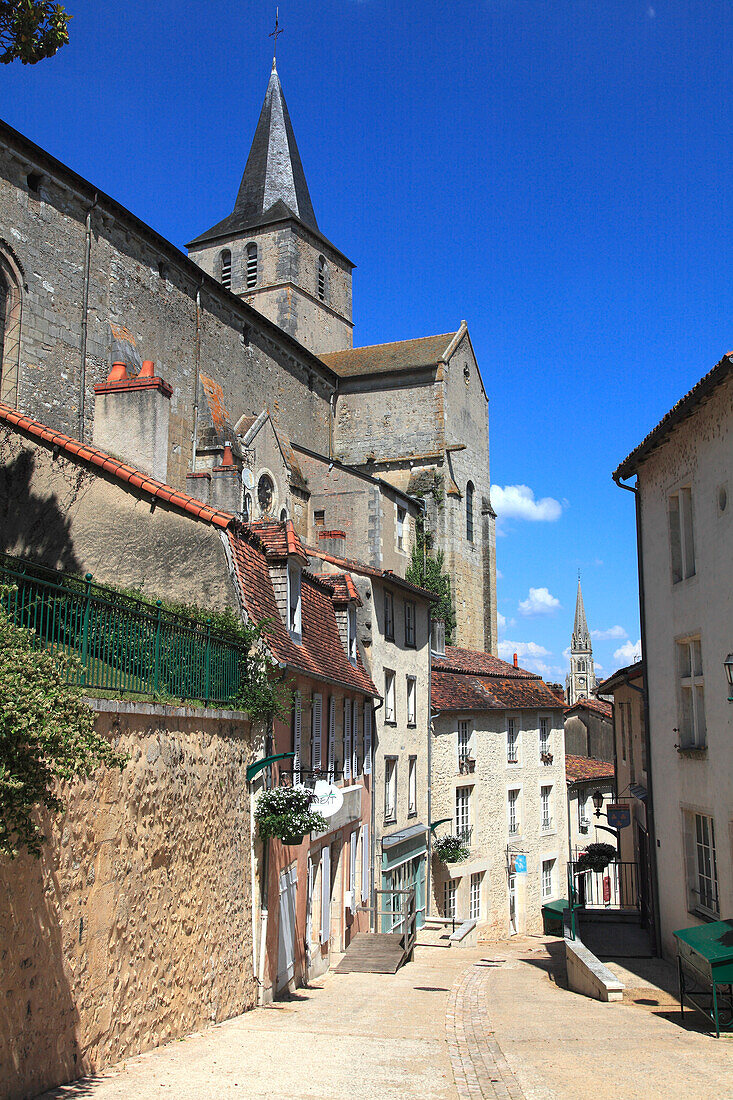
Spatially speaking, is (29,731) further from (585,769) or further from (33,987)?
(585,769)

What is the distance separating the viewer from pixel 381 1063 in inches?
319

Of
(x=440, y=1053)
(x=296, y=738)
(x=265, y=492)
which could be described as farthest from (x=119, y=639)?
(x=265, y=492)

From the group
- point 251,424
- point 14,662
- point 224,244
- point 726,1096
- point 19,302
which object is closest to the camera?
point 14,662

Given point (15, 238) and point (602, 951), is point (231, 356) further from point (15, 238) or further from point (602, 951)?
point (602, 951)

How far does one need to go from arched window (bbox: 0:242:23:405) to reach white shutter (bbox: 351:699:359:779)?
10394mm

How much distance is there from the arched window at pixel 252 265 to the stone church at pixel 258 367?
0.12 m

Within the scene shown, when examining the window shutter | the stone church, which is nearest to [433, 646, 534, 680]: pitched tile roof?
the stone church

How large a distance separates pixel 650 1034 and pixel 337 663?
7.82 m

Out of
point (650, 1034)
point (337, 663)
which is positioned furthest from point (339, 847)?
point (650, 1034)

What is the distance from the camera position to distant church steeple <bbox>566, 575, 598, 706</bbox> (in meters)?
110

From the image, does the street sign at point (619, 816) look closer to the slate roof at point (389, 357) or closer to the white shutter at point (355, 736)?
the white shutter at point (355, 736)

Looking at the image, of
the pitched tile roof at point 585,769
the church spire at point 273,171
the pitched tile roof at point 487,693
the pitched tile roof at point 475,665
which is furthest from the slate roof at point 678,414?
the church spire at point 273,171

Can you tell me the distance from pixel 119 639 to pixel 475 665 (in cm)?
2246

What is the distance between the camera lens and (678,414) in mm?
12367
